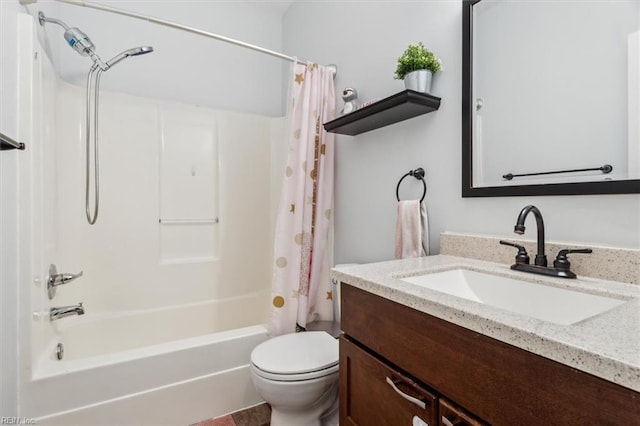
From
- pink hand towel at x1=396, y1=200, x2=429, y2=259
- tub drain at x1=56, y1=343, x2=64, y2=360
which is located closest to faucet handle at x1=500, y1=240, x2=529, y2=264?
pink hand towel at x1=396, y1=200, x2=429, y2=259

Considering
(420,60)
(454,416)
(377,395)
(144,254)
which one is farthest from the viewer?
(144,254)

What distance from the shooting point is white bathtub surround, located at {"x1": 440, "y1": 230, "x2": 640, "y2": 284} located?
81 cm

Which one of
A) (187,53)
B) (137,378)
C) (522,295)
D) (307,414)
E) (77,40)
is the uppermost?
(187,53)

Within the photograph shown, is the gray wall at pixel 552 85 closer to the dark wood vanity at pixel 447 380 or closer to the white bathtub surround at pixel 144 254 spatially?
the dark wood vanity at pixel 447 380

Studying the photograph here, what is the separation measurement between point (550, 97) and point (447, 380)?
3.14ft

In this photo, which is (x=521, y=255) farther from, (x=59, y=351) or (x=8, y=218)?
(x=59, y=351)

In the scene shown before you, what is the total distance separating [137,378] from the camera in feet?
4.61

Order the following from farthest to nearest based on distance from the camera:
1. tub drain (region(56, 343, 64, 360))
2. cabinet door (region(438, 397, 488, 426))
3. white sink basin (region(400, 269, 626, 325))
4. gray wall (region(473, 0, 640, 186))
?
tub drain (region(56, 343, 64, 360)) → gray wall (region(473, 0, 640, 186)) → white sink basin (region(400, 269, 626, 325)) → cabinet door (region(438, 397, 488, 426))

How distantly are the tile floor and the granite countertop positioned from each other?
1.13 m

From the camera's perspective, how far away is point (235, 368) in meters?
1.63

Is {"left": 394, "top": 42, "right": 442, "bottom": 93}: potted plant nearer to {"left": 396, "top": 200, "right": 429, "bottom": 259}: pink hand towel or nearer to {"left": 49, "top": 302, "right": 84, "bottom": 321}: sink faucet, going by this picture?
{"left": 396, "top": 200, "right": 429, "bottom": 259}: pink hand towel

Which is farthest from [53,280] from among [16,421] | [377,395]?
[377,395]

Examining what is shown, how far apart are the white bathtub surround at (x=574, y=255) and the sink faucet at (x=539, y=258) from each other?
0.13ft

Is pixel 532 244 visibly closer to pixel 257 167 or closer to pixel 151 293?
pixel 257 167
